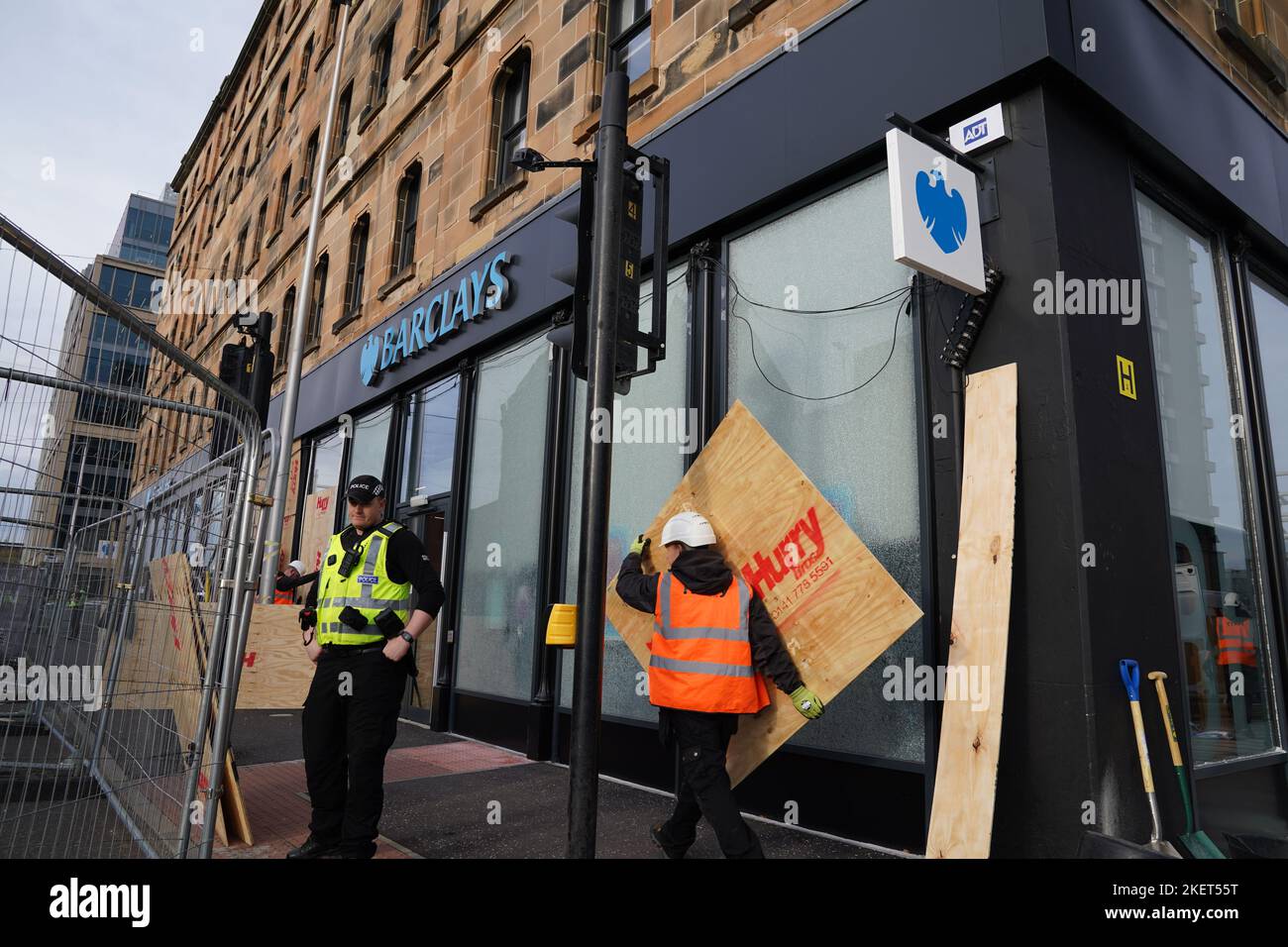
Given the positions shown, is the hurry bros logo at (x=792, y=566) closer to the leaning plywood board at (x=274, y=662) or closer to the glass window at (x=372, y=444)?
the leaning plywood board at (x=274, y=662)

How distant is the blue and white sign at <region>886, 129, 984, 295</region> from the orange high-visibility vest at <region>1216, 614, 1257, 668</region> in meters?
3.09

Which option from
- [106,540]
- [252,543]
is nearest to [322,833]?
[252,543]

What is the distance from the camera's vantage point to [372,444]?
41.2 feet

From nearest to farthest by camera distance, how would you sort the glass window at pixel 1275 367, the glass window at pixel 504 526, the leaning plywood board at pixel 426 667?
the glass window at pixel 1275 367 < the glass window at pixel 504 526 < the leaning plywood board at pixel 426 667

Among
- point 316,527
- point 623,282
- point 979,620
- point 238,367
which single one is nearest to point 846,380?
point 979,620

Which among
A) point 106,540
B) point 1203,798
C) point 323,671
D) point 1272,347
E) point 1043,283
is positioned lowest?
point 1203,798

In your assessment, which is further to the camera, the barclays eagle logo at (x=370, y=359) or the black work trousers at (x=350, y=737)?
the barclays eagle logo at (x=370, y=359)

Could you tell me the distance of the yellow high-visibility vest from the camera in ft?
15.0

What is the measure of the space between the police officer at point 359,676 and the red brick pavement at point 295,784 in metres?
0.35

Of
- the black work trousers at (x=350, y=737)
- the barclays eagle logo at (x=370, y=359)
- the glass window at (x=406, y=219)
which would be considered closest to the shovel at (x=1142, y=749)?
the black work trousers at (x=350, y=737)

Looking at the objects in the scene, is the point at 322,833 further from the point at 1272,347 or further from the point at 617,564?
the point at 1272,347

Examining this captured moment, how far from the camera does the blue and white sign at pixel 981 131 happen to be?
5.03 metres

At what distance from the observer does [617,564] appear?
24.0 ft
